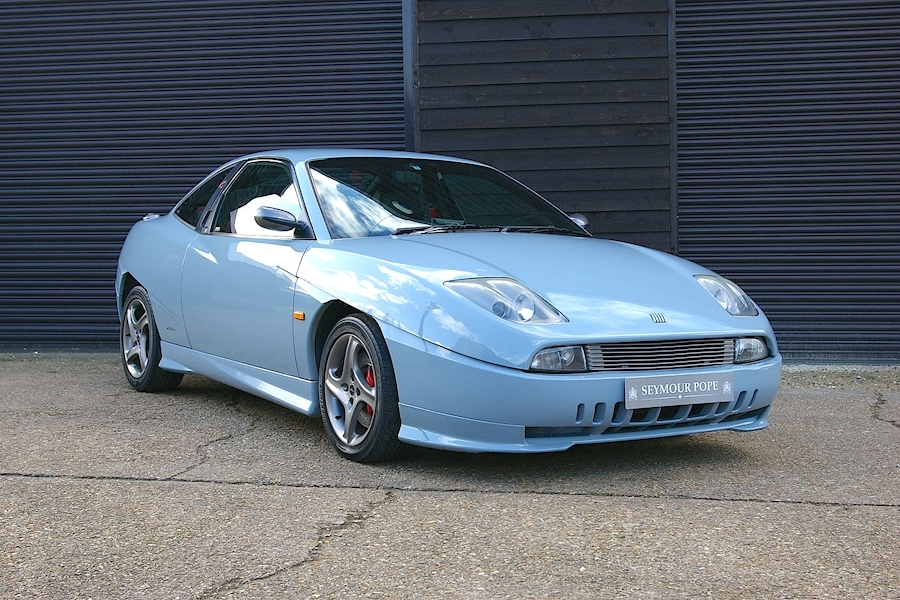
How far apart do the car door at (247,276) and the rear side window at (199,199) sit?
0.64 ft

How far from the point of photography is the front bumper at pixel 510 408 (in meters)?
3.58

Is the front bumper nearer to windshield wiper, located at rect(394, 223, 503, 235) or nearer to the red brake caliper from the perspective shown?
the red brake caliper

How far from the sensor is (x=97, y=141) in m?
8.65

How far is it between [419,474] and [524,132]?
459 cm

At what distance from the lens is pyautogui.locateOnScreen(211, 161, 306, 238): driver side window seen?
4798 mm

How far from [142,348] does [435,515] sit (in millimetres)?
3153

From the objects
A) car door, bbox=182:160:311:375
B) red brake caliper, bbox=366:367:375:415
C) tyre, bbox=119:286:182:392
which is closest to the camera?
red brake caliper, bbox=366:367:375:415

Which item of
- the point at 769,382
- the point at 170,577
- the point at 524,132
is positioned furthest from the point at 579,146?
the point at 170,577

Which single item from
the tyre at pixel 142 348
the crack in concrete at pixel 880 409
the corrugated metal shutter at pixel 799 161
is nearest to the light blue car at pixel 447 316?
the tyre at pixel 142 348

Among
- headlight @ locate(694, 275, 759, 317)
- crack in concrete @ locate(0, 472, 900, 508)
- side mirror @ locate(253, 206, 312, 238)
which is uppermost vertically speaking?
side mirror @ locate(253, 206, 312, 238)

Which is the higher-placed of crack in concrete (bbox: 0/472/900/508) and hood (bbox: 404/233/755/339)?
hood (bbox: 404/233/755/339)

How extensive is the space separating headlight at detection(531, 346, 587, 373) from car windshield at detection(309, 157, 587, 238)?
113 cm

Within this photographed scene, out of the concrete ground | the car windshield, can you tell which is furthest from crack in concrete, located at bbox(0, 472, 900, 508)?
the car windshield

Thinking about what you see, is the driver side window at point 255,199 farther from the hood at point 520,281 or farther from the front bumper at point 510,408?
the front bumper at point 510,408
